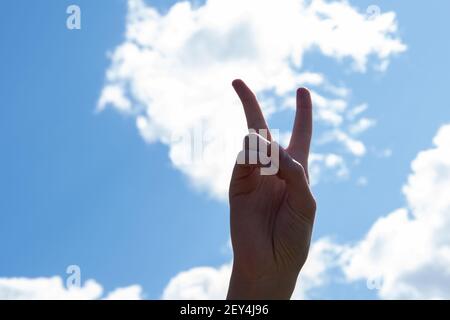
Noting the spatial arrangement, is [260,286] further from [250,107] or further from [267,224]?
[250,107]

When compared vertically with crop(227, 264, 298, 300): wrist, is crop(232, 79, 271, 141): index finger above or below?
above

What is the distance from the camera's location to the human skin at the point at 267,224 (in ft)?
15.5

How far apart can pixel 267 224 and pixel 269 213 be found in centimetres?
13

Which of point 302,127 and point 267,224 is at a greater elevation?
point 302,127

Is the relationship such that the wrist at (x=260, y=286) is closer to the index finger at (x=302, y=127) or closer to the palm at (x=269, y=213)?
the palm at (x=269, y=213)

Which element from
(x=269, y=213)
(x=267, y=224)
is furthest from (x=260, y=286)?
(x=269, y=213)

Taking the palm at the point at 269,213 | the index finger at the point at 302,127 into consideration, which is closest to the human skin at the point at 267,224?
the palm at the point at 269,213

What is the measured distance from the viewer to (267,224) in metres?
4.96

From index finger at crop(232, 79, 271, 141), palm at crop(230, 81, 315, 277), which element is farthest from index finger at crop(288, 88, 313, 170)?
index finger at crop(232, 79, 271, 141)

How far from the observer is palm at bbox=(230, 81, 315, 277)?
4.74 metres

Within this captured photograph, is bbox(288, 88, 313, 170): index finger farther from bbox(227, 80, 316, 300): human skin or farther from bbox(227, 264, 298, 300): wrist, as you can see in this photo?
bbox(227, 264, 298, 300): wrist

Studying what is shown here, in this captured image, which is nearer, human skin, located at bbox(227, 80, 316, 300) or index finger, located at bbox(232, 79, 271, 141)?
human skin, located at bbox(227, 80, 316, 300)
